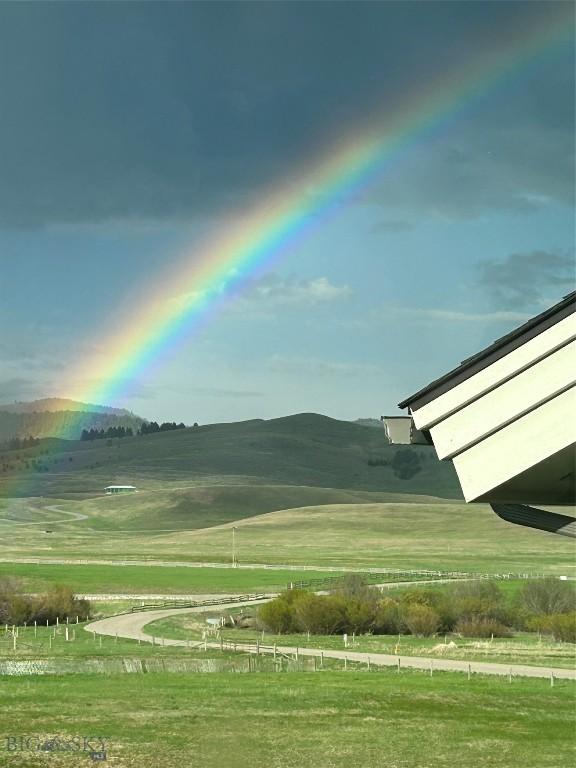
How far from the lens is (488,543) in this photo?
18038cm

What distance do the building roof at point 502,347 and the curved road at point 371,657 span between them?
139ft

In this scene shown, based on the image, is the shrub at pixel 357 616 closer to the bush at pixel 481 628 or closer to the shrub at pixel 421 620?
the shrub at pixel 421 620

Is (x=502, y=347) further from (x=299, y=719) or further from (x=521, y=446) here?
(x=299, y=719)

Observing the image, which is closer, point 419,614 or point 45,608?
point 419,614

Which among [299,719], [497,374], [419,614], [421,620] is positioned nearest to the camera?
[497,374]

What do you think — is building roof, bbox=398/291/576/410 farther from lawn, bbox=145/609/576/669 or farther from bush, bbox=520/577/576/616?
bush, bbox=520/577/576/616

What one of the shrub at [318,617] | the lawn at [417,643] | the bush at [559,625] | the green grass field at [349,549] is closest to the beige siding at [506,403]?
the lawn at [417,643]

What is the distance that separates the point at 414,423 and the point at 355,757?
24486 mm

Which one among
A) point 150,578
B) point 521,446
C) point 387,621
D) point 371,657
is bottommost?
point 371,657

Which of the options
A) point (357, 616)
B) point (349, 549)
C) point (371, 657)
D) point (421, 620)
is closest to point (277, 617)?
point (357, 616)

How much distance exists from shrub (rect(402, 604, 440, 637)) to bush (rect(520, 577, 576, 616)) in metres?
Answer: 9.04

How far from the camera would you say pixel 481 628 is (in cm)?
7012

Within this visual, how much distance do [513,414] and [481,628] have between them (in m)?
68.4

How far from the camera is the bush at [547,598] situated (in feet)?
253
